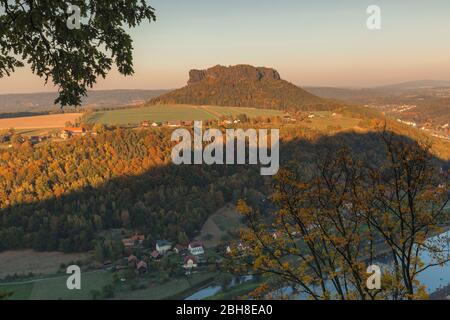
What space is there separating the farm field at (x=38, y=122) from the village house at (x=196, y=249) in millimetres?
57345

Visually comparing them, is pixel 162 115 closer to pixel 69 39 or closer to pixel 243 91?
pixel 243 91

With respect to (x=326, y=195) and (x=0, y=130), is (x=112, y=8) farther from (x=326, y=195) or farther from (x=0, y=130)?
(x=0, y=130)

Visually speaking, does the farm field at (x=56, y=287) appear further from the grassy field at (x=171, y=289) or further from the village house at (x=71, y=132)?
the village house at (x=71, y=132)

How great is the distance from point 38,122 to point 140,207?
156 feet

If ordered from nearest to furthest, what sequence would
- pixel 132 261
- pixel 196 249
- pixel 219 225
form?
1. pixel 132 261
2. pixel 196 249
3. pixel 219 225

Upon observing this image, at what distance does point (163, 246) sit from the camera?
55.5 meters

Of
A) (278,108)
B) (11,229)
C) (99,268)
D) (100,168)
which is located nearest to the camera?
(99,268)

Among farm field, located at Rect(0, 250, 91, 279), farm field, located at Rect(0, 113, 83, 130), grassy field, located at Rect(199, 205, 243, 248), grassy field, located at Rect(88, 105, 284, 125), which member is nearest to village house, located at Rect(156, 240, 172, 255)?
grassy field, located at Rect(199, 205, 243, 248)

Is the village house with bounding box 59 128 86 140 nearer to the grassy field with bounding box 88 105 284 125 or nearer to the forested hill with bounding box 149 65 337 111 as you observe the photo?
the grassy field with bounding box 88 105 284 125

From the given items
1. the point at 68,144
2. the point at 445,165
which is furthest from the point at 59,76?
the point at 445,165

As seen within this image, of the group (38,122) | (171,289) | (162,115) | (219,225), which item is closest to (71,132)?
(38,122)

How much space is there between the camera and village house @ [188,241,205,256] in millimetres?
52094
